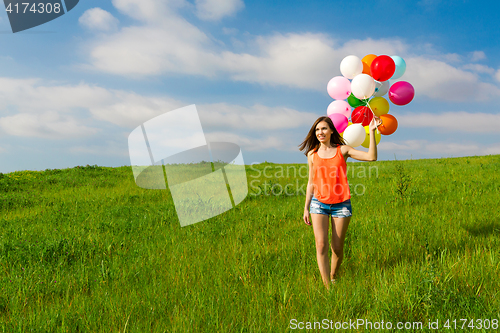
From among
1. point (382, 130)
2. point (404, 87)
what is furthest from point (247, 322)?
point (404, 87)

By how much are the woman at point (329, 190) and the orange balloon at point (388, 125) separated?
0.82 metres

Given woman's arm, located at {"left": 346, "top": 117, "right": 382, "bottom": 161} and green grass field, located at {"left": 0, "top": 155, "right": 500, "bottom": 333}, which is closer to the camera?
green grass field, located at {"left": 0, "top": 155, "right": 500, "bottom": 333}

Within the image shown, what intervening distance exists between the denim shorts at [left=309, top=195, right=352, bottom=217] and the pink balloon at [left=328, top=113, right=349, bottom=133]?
143cm

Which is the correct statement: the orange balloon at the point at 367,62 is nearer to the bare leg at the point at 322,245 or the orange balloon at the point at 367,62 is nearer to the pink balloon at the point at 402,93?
the pink balloon at the point at 402,93

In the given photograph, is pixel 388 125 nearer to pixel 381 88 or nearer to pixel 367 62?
pixel 381 88

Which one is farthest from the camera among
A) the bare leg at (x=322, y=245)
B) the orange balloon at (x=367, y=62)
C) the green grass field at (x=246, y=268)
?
the orange balloon at (x=367, y=62)

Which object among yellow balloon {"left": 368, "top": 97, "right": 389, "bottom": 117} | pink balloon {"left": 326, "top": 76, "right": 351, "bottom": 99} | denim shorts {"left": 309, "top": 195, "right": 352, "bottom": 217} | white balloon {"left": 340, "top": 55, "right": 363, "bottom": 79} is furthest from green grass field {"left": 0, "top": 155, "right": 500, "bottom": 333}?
white balloon {"left": 340, "top": 55, "right": 363, "bottom": 79}

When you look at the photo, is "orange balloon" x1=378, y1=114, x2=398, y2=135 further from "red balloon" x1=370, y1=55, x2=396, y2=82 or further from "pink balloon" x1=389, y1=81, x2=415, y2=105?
"red balloon" x1=370, y1=55, x2=396, y2=82

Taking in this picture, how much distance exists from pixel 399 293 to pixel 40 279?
4.42 metres

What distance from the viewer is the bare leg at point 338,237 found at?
139 inches

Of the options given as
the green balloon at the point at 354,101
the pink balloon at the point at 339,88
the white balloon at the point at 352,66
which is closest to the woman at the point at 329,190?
the green balloon at the point at 354,101

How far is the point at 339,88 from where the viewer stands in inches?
198

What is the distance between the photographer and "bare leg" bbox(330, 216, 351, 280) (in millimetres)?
3535

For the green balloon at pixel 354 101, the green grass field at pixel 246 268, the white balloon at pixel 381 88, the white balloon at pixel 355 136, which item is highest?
the white balloon at pixel 381 88
